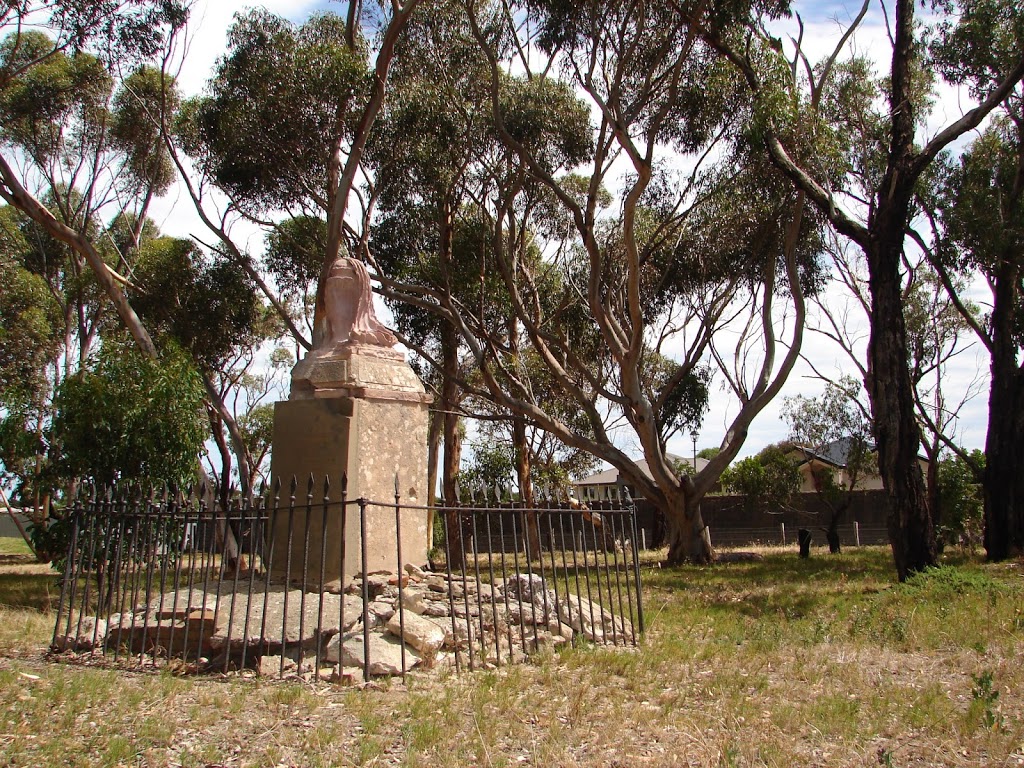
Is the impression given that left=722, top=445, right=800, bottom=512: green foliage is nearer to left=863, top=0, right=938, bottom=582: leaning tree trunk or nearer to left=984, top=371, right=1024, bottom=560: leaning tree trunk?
left=984, top=371, right=1024, bottom=560: leaning tree trunk

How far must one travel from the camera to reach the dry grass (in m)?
4.46

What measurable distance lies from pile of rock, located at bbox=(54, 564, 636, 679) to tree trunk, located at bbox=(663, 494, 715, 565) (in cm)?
1069

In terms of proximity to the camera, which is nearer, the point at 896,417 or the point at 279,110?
the point at 896,417

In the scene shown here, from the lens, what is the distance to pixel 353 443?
768 cm

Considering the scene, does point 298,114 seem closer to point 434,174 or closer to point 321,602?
point 434,174

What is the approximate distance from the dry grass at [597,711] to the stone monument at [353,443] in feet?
6.40

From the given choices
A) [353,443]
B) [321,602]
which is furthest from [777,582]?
[321,602]

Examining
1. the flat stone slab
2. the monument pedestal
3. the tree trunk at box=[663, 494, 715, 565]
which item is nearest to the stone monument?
the monument pedestal

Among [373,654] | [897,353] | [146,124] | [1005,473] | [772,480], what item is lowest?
[373,654]

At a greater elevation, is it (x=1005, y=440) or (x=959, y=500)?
(x=1005, y=440)

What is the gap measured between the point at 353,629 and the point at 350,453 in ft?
5.65

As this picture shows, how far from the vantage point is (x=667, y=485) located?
18.2 metres

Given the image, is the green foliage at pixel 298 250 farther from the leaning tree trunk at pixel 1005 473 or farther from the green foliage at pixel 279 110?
the leaning tree trunk at pixel 1005 473

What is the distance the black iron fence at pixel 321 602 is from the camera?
19.5 feet
